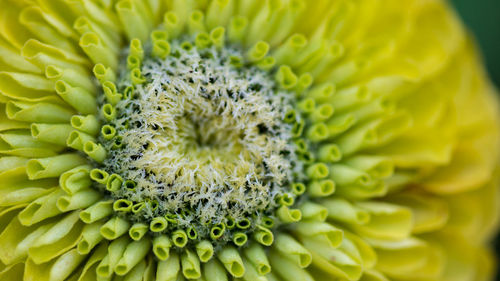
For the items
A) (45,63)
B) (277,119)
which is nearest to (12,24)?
(45,63)

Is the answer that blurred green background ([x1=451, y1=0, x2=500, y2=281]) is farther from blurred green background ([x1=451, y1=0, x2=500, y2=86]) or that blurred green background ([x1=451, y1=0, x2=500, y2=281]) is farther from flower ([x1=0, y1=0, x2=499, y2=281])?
flower ([x1=0, y1=0, x2=499, y2=281])

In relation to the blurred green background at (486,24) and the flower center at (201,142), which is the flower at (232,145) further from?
the blurred green background at (486,24)

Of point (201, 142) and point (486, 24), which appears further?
point (486, 24)

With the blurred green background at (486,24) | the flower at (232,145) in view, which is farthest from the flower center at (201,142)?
the blurred green background at (486,24)

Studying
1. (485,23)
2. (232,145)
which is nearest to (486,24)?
(485,23)

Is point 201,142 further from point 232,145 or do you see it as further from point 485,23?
point 485,23
